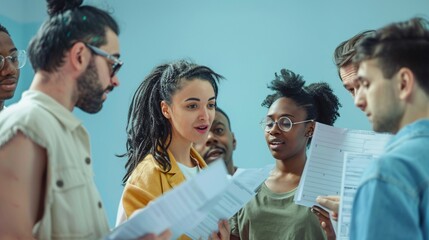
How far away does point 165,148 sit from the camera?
2479mm

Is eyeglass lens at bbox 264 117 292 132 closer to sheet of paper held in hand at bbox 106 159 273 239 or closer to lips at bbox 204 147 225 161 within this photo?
lips at bbox 204 147 225 161

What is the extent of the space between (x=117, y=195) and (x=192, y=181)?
306 cm

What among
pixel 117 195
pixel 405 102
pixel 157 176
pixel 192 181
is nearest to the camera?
pixel 192 181

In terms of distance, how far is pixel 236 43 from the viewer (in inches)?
163

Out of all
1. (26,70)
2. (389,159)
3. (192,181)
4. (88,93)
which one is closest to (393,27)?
(389,159)

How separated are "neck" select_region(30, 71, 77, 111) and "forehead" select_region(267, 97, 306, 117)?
1.54m

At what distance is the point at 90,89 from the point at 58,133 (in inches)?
6.5

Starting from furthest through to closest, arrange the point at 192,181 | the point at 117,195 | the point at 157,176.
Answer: the point at 117,195
the point at 157,176
the point at 192,181

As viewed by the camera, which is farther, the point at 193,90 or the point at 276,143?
the point at 276,143

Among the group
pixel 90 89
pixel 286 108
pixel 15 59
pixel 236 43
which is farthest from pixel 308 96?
pixel 90 89

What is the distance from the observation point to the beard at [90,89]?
1.61 meters

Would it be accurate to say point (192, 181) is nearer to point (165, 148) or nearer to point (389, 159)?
point (389, 159)

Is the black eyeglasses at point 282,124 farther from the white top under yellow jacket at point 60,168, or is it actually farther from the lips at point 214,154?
the white top under yellow jacket at point 60,168

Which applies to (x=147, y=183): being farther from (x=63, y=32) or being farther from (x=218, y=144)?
(x=218, y=144)
